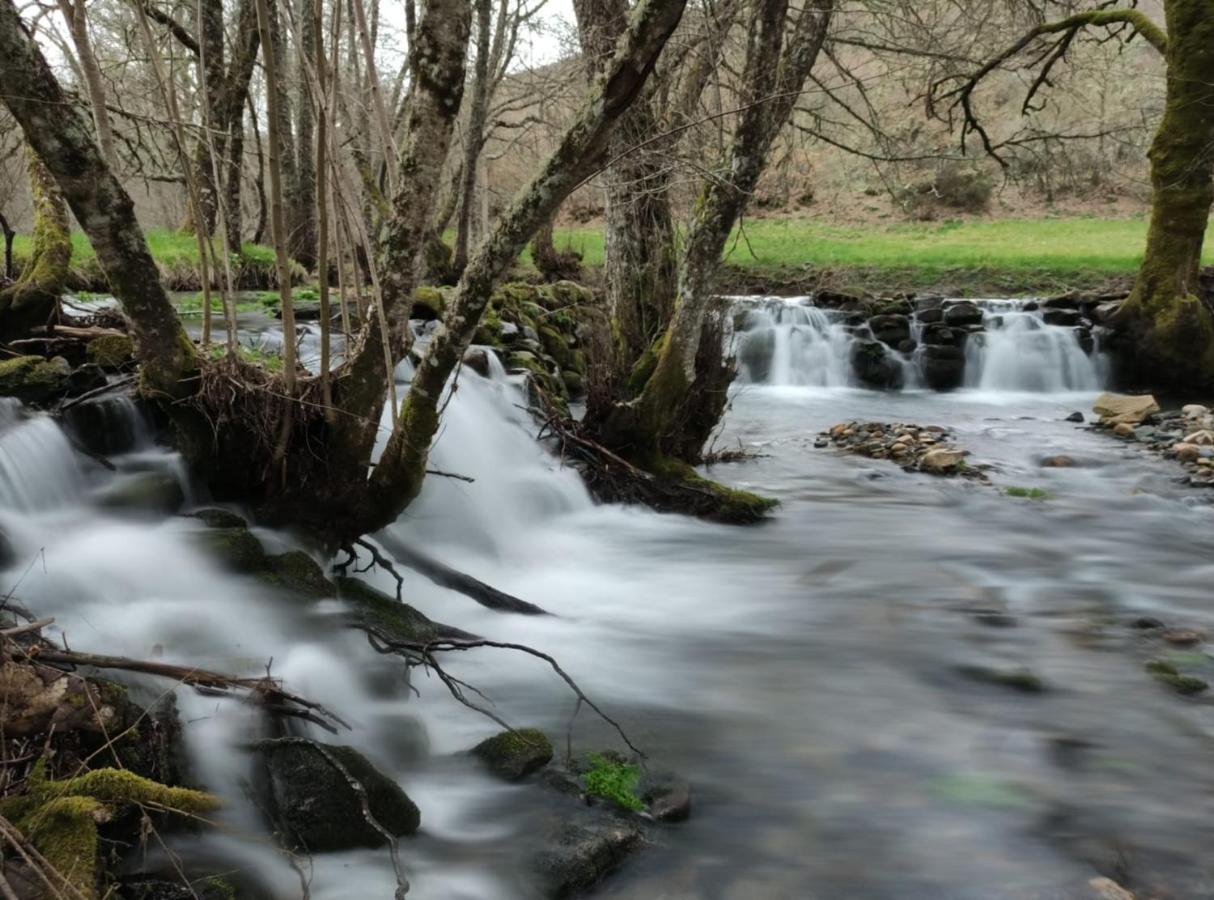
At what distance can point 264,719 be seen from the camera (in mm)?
2971

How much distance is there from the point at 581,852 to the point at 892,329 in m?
13.2

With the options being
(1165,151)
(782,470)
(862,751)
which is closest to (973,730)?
(862,751)

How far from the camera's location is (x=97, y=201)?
3244 millimetres

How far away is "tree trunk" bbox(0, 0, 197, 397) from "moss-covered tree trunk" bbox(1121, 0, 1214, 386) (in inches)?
464

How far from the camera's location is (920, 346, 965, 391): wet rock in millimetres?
14148

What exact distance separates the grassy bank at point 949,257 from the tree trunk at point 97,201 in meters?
10.4

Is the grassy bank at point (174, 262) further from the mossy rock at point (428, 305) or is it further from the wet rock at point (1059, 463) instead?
the wet rock at point (1059, 463)

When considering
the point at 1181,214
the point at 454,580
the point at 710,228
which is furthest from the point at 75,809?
the point at 1181,214

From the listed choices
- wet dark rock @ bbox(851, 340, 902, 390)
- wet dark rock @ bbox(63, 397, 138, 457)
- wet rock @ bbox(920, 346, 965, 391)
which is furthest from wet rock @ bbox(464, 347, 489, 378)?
wet rock @ bbox(920, 346, 965, 391)

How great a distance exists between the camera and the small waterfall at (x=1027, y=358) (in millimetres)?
13648

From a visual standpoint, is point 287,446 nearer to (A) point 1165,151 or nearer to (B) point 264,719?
(B) point 264,719

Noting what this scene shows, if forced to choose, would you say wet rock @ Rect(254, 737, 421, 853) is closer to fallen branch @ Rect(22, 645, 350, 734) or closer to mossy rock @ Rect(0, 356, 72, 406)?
fallen branch @ Rect(22, 645, 350, 734)

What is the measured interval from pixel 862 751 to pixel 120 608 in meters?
3.16

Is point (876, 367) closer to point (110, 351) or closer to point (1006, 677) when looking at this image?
point (1006, 677)
